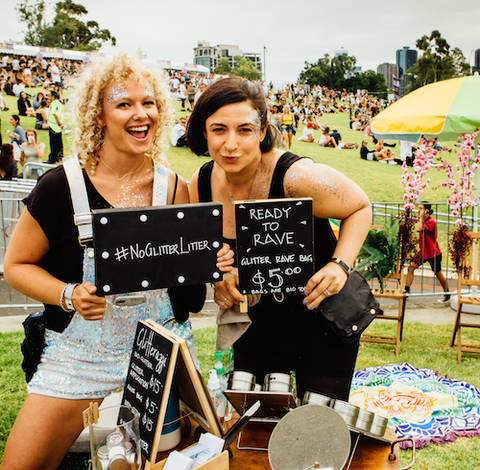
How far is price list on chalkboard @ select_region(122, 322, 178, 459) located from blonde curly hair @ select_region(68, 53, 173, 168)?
2.74ft

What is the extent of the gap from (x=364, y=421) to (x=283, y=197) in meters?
0.99

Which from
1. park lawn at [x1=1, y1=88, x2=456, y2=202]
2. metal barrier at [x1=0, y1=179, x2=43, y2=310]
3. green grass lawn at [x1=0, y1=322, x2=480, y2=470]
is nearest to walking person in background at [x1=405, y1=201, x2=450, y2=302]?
green grass lawn at [x1=0, y1=322, x2=480, y2=470]

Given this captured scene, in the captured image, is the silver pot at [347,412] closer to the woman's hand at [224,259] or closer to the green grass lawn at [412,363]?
the woman's hand at [224,259]

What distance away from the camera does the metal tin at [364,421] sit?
1.77 metres

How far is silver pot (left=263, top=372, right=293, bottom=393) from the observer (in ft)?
5.92

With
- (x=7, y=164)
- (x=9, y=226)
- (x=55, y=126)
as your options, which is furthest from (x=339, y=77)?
(x=9, y=226)

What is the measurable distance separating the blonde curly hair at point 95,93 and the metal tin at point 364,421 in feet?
5.08

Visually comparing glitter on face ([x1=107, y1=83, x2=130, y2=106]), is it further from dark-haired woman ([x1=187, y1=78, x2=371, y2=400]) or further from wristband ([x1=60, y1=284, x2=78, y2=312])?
wristband ([x1=60, y1=284, x2=78, y2=312])

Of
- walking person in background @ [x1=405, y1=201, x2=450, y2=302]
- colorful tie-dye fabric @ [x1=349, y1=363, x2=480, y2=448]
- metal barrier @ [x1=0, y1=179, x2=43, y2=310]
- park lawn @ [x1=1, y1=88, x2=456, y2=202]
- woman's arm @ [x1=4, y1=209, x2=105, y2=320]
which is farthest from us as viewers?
park lawn @ [x1=1, y1=88, x2=456, y2=202]

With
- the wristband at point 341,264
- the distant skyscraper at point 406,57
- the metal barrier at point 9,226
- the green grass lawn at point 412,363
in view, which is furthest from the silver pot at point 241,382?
the distant skyscraper at point 406,57

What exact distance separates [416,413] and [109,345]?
133 inches

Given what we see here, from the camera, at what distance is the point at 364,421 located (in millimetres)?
1787

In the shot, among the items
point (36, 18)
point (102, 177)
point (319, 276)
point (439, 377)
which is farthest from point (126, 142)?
point (36, 18)

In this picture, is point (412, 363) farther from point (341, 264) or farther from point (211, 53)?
point (211, 53)
